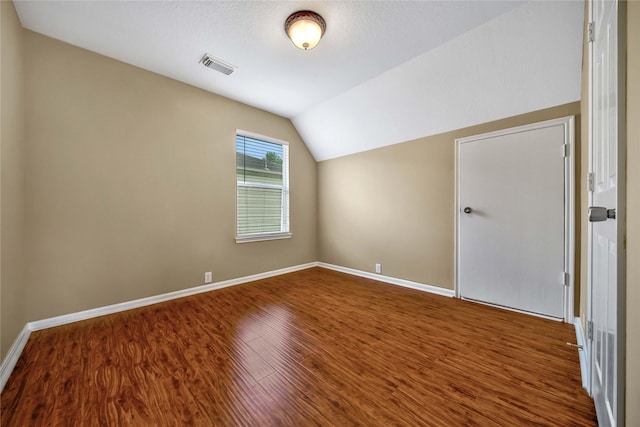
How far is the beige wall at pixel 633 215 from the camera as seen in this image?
0.62m

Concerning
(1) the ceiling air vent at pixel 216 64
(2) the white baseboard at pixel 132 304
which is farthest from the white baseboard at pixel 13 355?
(1) the ceiling air vent at pixel 216 64

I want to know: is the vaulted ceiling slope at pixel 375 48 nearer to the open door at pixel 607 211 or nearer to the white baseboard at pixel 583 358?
the open door at pixel 607 211

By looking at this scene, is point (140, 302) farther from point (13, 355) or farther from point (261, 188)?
point (261, 188)

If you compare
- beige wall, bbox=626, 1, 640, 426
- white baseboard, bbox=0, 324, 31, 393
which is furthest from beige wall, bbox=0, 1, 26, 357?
beige wall, bbox=626, 1, 640, 426

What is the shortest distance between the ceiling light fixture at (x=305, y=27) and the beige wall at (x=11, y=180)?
6.15 ft

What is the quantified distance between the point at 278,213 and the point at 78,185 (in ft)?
7.74

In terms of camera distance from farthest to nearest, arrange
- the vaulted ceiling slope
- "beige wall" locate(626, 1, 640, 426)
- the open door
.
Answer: the vaulted ceiling slope, the open door, "beige wall" locate(626, 1, 640, 426)

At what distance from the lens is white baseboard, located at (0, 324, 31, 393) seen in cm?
149

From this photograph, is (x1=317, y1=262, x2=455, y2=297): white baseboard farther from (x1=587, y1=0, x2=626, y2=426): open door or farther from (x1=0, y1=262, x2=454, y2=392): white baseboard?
(x1=587, y1=0, x2=626, y2=426): open door

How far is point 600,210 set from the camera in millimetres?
872

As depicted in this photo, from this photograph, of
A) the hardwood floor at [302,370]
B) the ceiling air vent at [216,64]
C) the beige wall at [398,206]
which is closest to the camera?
the hardwood floor at [302,370]

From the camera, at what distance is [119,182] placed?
2545mm

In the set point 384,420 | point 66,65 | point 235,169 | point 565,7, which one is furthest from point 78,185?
point 565,7

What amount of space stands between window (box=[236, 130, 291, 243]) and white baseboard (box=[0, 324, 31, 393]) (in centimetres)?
200
